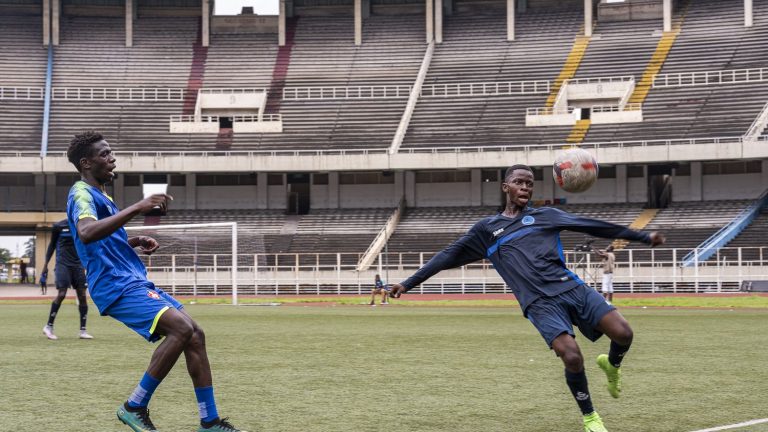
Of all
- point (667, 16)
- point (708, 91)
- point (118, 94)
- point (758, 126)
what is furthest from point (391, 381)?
point (667, 16)

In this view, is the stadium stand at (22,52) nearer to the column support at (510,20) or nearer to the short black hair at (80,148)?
the column support at (510,20)

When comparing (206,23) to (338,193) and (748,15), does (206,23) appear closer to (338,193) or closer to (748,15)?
(338,193)

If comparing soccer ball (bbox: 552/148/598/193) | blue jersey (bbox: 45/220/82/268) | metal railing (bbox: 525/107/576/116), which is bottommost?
blue jersey (bbox: 45/220/82/268)

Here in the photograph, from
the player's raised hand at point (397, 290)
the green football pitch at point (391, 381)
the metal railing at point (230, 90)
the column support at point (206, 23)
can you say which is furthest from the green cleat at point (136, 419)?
the column support at point (206, 23)

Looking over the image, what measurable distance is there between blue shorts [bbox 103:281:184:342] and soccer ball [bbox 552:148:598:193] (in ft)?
11.6

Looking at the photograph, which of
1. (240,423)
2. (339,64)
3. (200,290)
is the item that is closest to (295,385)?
(240,423)

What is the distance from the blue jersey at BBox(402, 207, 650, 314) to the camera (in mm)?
7910

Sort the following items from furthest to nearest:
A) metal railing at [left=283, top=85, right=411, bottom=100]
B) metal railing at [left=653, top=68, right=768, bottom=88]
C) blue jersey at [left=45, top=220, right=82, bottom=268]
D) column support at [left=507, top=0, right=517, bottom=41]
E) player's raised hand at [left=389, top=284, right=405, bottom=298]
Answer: column support at [left=507, top=0, right=517, bottom=41], metal railing at [left=283, top=85, right=411, bottom=100], metal railing at [left=653, top=68, right=768, bottom=88], blue jersey at [left=45, top=220, right=82, bottom=268], player's raised hand at [left=389, top=284, right=405, bottom=298]

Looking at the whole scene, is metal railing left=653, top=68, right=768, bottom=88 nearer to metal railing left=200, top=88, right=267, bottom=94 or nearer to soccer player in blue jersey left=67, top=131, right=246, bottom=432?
metal railing left=200, top=88, right=267, bottom=94

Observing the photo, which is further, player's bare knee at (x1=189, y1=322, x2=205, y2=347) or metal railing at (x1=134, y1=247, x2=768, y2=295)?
metal railing at (x1=134, y1=247, x2=768, y2=295)

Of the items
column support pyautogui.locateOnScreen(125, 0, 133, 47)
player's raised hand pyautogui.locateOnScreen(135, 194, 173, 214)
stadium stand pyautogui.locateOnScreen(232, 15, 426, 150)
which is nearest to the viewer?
player's raised hand pyautogui.locateOnScreen(135, 194, 173, 214)

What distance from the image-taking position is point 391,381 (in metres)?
10.9

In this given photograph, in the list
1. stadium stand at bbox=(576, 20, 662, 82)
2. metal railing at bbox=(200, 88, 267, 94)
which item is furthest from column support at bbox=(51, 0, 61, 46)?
stadium stand at bbox=(576, 20, 662, 82)

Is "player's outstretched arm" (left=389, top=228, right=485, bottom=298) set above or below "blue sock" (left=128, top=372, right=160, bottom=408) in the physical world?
above
